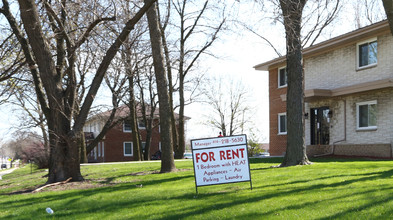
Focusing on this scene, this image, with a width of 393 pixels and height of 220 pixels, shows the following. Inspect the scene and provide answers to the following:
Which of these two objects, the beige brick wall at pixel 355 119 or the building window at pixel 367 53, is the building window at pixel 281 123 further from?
the building window at pixel 367 53

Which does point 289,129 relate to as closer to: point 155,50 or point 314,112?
point 155,50

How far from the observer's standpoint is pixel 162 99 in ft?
47.1

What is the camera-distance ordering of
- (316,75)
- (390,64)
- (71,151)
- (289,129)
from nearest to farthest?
(71,151) → (289,129) → (390,64) → (316,75)

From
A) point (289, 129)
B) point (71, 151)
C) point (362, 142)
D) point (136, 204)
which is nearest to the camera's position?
point (136, 204)

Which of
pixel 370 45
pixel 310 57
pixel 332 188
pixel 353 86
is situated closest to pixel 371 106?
pixel 353 86

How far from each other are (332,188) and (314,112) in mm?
16238

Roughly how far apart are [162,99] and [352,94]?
10.8 metres

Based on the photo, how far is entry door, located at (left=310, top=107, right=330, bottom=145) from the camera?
73.7 ft

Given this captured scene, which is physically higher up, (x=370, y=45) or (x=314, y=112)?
(x=370, y=45)

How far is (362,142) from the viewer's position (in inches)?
782

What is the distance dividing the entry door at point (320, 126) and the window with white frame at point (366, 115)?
2.12 meters

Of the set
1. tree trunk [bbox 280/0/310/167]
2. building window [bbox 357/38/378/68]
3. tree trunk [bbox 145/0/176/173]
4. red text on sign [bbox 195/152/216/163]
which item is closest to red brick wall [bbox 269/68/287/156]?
building window [bbox 357/38/378/68]

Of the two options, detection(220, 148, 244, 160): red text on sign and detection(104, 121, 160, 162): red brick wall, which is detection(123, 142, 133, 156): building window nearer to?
detection(104, 121, 160, 162): red brick wall

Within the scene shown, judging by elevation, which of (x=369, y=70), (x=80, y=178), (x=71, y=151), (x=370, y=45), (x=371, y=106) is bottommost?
(x=80, y=178)
